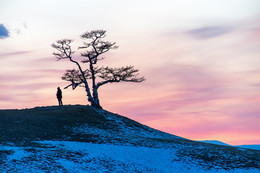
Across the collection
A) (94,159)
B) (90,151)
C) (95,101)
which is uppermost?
(95,101)

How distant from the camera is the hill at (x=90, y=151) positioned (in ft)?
82.9

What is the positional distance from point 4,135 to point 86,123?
12.7 m

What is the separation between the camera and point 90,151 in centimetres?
2953

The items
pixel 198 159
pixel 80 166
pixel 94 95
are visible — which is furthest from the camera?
pixel 94 95

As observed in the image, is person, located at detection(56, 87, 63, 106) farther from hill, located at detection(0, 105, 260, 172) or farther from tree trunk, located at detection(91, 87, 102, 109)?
hill, located at detection(0, 105, 260, 172)

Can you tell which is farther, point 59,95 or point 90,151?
point 59,95

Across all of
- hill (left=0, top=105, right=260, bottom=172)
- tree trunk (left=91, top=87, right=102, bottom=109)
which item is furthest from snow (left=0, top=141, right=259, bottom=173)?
tree trunk (left=91, top=87, right=102, bottom=109)

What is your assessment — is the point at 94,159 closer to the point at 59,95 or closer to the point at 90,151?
the point at 90,151

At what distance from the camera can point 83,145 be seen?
31.3 m

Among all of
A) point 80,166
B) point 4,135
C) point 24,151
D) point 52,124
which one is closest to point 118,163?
point 80,166

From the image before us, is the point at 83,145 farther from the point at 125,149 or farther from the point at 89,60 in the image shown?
the point at 89,60

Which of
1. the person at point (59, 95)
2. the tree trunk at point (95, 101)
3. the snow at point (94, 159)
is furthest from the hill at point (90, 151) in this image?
the tree trunk at point (95, 101)

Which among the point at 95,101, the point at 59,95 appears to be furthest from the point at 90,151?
the point at 95,101

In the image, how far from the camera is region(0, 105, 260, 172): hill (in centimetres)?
2527
